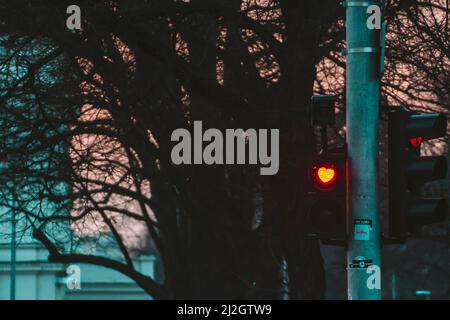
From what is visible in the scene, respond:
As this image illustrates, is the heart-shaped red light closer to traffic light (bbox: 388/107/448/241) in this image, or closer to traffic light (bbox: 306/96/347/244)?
traffic light (bbox: 306/96/347/244)

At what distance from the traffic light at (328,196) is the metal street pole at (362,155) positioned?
2.3 inches

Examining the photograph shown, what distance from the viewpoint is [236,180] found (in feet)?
67.4

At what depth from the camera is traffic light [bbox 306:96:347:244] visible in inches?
339

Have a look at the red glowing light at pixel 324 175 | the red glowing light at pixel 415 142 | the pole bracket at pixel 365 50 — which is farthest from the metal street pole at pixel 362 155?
the red glowing light at pixel 415 142

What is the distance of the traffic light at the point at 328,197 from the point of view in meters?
8.62

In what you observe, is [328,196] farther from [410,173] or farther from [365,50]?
[365,50]

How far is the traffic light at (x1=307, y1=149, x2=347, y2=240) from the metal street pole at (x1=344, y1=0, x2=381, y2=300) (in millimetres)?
61

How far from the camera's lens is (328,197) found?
8.63 metres

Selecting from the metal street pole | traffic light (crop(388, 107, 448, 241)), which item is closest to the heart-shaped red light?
the metal street pole

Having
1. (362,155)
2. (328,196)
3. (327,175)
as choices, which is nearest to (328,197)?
(328,196)
